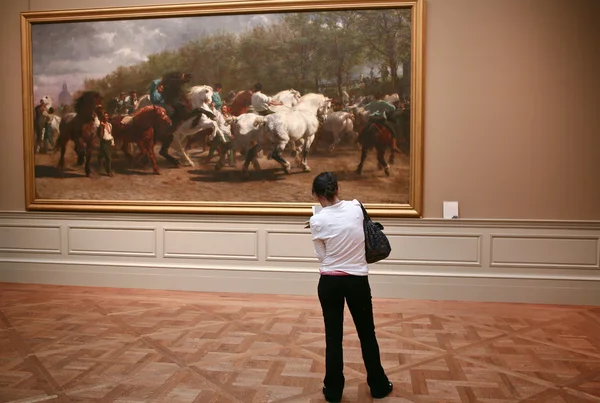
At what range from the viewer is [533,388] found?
4598 millimetres

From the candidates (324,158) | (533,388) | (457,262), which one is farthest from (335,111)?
(533,388)

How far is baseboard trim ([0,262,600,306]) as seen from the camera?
25.0 feet

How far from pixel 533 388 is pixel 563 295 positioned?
3.47m

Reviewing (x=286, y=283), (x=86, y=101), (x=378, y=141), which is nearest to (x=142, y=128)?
(x=86, y=101)

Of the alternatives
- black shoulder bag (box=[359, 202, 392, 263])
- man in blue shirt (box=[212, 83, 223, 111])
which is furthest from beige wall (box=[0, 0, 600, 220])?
black shoulder bag (box=[359, 202, 392, 263])

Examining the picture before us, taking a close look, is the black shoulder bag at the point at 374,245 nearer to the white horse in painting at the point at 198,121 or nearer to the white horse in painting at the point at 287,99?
the white horse in painting at the point at 287,99

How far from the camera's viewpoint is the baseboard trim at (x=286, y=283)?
25.0ft

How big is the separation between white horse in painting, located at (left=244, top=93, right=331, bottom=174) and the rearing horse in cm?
261

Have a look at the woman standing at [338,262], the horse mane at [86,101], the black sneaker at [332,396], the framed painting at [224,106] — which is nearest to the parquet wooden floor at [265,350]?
the black sneaker at [332,396]

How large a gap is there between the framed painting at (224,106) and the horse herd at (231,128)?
0.02 m

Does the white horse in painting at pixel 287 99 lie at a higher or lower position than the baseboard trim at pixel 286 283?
higher

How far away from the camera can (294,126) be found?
8.09 m

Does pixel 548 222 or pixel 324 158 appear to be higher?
pixel 324 158

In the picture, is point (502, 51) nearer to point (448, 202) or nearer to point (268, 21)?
point (448, 202)
